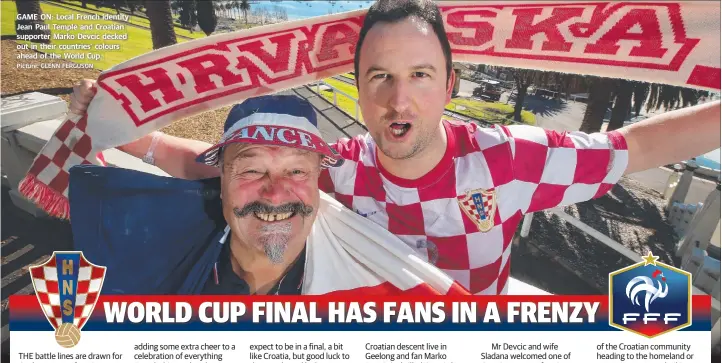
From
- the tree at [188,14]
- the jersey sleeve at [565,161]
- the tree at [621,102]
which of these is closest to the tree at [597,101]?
the tree at [621,102]

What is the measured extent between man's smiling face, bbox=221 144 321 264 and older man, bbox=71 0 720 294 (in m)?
0.19

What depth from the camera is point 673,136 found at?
1078 mm

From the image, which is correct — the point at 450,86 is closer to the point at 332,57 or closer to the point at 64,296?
the point at 332,57

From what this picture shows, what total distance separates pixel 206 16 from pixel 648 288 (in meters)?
3.44

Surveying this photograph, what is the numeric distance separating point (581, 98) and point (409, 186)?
2843mm

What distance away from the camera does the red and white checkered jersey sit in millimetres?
1126

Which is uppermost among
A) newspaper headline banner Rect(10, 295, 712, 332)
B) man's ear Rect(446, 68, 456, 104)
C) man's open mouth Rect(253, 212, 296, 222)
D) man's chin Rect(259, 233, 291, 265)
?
man's ear Rect(446, 68, 456, 104)

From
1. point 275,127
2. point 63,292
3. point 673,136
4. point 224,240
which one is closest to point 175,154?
point 224,240

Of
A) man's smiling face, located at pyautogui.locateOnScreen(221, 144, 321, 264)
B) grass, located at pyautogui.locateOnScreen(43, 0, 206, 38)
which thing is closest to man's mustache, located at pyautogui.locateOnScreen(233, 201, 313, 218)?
man's smiling face, located at pyautogui.locateOnScreen(221, 144, 321, 264)

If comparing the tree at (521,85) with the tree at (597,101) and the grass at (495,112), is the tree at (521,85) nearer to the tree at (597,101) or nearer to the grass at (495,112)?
the grass at (495,112)

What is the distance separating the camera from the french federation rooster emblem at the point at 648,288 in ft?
4.17

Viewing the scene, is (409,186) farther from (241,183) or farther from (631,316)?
(631,316)

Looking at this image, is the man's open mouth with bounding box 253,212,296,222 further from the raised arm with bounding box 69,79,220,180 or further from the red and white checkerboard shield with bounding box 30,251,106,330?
the red and white checkerboard shield with bounding box 30,251,106,330
